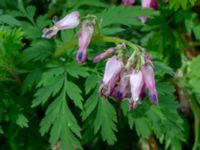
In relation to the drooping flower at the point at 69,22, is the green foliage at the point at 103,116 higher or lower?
lower

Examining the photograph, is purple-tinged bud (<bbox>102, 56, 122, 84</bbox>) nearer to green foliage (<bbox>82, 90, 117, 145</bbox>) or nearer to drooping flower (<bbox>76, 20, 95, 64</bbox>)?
drooping flower (<bbox>76, 20, 95, 64</bbox>)

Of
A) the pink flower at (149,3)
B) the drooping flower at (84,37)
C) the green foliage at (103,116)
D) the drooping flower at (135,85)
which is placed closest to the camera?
the drooping flower at (135,85)

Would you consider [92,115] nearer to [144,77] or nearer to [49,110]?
[49,110]

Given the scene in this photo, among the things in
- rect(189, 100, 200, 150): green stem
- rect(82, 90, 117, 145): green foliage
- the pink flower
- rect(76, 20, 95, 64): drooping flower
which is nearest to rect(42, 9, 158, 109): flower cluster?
rect(76, 20, 95, 64): drooping flower

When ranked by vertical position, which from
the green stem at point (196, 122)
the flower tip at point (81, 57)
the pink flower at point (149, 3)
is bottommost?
the green stem at point (196, 122)

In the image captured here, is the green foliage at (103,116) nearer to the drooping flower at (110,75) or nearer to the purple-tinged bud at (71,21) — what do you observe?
the drooping flower at (110,75)

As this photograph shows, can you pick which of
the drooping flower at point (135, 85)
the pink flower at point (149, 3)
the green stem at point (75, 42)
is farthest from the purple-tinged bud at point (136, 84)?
the pink flower at point (149, 3)

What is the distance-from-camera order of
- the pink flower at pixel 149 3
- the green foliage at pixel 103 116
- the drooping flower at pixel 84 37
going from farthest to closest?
the pink flower at pixel 149 3 < the green foliage at pixel 103 116 < the drooping flower at pixel 84 37
